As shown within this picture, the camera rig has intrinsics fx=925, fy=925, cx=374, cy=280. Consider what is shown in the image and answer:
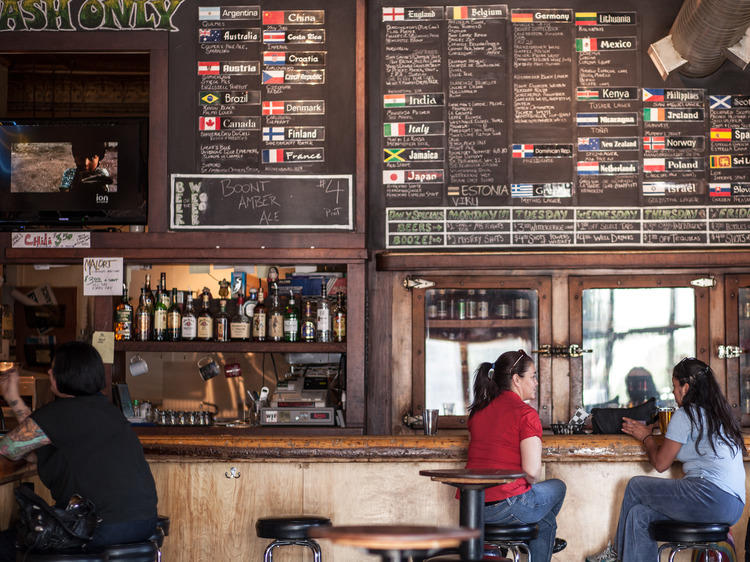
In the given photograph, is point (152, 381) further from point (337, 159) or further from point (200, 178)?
point (337, 159)

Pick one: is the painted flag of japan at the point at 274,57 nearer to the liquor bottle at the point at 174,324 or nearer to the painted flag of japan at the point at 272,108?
the painted flag of japan at the point at 272,108

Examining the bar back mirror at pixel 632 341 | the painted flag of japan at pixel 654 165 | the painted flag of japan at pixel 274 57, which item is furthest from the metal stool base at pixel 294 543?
the painted flag of japan at pixel 654 165

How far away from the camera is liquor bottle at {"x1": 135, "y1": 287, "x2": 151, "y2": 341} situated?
17.5ft

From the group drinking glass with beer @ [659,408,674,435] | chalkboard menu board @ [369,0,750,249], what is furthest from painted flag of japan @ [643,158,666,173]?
drinking glass with beer @ [659,408,674,435]

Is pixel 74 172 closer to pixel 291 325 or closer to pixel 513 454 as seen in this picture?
pixel 291 325

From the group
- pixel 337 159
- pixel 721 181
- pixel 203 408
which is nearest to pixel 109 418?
pixel 337 159

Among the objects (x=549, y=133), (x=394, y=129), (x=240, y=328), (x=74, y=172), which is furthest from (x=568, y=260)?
(x=74, y=172)

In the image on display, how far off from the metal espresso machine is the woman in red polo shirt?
141 cm

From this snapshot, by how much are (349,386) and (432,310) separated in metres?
0.65

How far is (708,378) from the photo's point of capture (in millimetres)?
3809

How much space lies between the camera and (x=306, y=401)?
17.0 ft

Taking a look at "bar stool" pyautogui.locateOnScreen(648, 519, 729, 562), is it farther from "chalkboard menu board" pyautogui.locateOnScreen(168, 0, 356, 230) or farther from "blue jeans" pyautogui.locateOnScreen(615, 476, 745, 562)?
"chalkboard menu board" pyautogui.locateOnScreen(168, 0, 356, 230)

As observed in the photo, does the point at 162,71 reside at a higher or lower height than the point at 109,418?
higher

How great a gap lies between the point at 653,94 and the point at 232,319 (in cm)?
276
